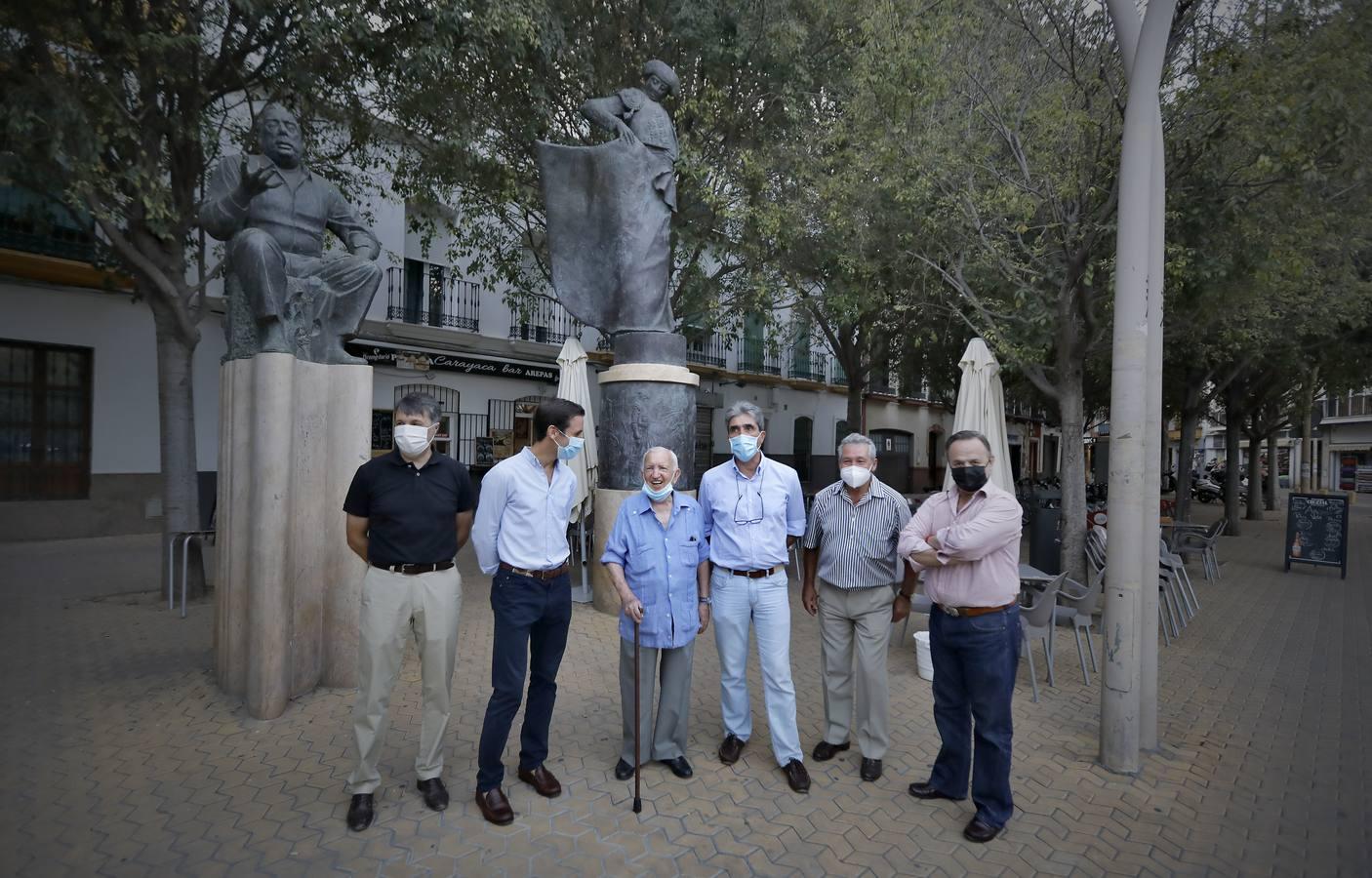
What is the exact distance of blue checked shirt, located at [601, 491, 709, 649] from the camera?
12.5 ft

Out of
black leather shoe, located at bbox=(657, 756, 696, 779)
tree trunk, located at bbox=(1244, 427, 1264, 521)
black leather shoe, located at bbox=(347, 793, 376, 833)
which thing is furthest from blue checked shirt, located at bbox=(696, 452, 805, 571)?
tree trunk, located at bbox=(1244, 427, 1264, 521)

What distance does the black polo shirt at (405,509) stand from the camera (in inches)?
138

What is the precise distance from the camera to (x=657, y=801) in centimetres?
372

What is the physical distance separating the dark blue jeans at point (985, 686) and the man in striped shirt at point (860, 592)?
0.37m

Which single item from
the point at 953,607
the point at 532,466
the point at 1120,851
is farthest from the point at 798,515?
the point at 1120,851

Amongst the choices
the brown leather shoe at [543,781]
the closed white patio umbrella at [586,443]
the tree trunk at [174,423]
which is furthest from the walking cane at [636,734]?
the tree trunk at [174,423]

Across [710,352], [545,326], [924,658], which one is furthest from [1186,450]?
[545,326]

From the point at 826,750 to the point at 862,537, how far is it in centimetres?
118

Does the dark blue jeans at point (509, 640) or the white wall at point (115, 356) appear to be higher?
the white wall at point (115, 356)

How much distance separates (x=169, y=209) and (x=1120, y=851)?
9.10 m

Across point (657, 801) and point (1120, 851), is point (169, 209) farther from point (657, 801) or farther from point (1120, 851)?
point (1120, 851)

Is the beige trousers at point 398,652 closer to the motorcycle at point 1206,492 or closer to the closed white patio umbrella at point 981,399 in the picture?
the closed white patio umbrella at point 981,399

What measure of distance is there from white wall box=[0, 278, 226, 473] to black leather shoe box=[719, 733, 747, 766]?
38.2 feet

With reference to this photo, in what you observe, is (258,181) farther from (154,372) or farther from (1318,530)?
(1318,530)
